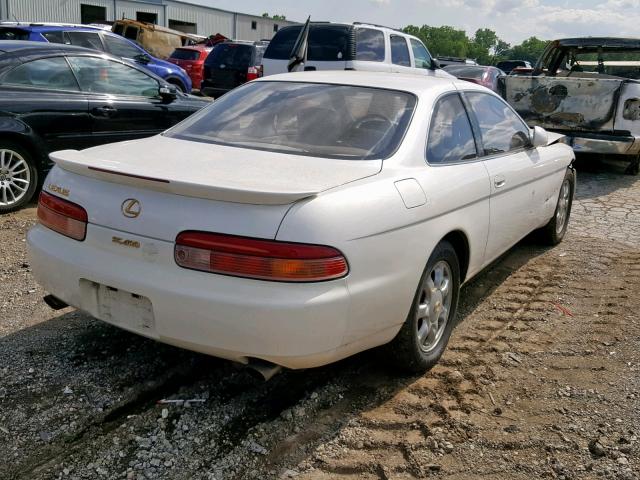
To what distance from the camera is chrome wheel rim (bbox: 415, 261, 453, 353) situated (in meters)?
3.23

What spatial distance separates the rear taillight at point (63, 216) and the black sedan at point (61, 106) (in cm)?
310

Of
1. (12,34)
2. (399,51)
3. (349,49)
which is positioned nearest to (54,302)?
(349,49)

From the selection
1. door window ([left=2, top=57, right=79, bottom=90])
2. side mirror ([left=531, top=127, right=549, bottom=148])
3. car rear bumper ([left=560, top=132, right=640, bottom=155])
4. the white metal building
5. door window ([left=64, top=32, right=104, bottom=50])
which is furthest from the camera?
the white metal building

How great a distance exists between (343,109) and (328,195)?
110 centimetres

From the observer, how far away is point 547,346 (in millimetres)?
3803

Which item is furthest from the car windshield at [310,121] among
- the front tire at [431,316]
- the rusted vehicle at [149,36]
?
the rusted vehicle at [149,36]

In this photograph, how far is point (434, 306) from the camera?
3334 mm

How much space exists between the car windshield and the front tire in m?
0.65

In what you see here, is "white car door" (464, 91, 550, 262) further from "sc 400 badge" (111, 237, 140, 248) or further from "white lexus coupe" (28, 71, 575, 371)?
A: "sc 400 badge" (111, 237, 140, 248)

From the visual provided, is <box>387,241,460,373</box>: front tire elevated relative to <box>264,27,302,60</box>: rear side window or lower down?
lower down

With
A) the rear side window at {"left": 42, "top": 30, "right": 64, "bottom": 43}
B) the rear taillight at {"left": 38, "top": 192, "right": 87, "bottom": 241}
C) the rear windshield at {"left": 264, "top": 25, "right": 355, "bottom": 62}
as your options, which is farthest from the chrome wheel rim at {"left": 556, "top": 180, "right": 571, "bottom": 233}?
the rear side window at {"left": 42, "top": 30, "right": 64, "bottom": 43}

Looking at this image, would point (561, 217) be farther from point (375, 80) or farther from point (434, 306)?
point (434, 306)

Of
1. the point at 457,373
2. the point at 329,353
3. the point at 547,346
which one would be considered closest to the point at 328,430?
the point at 329,353

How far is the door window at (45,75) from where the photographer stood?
6.05 meters
